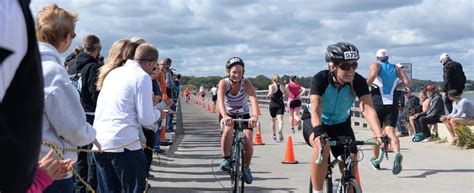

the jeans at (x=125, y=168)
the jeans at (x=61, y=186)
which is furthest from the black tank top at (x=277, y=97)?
the jeans at (x=61, y=186)

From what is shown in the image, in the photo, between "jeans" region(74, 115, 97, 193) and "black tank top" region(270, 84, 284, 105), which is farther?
"black tank top" region(270, 84, 284, 105)

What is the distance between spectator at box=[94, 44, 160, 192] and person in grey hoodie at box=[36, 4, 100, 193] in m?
1.42

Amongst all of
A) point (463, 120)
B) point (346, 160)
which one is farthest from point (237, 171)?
point (463, 120)

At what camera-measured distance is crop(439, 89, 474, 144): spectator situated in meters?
14.2

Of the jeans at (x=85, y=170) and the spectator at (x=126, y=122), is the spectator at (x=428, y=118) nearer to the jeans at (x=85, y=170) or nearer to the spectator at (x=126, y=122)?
the jeans at (x=85, y=170)

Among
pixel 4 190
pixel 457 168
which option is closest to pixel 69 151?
pixel 4 190

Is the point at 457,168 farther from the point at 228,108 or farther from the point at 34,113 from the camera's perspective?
the point at 34,113

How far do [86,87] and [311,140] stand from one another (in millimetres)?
2552

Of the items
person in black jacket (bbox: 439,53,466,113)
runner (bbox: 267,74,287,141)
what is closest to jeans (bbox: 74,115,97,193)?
runner (bbox: 267,74,287,141)

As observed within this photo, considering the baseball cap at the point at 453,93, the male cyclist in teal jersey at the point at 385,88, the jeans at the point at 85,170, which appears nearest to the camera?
the jeans at the point at 85,170

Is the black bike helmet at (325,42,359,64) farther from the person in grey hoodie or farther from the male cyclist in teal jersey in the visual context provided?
the male cyclist in teal jersey

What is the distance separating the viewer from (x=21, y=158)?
1412mm

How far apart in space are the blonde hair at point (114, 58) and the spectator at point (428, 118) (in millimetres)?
11980

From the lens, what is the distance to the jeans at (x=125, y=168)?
15.3 feet
